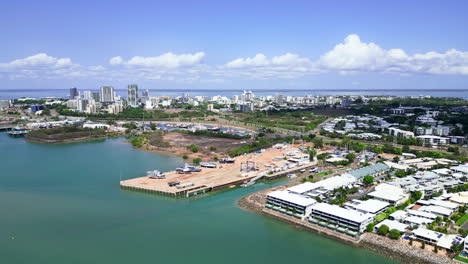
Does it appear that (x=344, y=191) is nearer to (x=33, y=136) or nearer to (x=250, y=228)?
(x=250, y=228)

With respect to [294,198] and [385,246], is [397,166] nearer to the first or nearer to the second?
[294,198]

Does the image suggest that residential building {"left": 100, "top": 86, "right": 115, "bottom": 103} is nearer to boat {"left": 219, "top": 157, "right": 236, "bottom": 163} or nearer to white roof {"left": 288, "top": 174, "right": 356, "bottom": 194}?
boat {"left": 219, "top": 157, "right": 236, "bottom": 163}

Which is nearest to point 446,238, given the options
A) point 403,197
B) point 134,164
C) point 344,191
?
point 403,197

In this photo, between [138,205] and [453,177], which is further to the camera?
[453,177]

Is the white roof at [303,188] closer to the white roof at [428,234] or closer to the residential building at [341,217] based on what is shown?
the residential building at [341,217]

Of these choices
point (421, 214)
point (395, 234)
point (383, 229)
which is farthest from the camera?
point (421, 214)

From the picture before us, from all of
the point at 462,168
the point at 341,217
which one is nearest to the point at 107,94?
the point at 462,168
